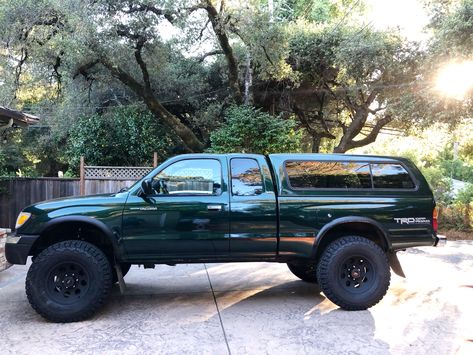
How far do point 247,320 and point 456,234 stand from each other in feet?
29.0

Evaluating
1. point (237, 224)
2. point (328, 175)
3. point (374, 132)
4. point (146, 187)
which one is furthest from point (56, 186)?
point (374, 132)

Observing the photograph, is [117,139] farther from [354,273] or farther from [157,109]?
[354,273]

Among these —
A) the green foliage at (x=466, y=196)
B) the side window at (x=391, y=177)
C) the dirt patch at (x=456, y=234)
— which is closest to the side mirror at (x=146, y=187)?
the side window at (x=391, y=177)

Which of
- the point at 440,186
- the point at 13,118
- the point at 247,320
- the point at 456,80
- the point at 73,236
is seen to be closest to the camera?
the point at 247,320

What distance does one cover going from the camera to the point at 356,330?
4387mm

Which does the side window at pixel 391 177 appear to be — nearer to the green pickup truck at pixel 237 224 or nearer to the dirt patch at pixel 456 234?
the green pickup truck at pixel 237 224

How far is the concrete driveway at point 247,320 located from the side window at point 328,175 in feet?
5.08

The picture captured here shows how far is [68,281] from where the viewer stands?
472cm

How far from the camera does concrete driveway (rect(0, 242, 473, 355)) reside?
13.1ft

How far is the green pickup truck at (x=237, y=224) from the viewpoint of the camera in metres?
4.69

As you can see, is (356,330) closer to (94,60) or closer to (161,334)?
(161,334)

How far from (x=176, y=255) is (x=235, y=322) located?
1.03 m

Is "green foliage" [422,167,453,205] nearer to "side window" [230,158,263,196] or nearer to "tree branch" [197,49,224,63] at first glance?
"tree branch" [197,49,224,63]

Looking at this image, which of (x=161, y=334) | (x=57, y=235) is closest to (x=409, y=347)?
(x=161, y=334)
